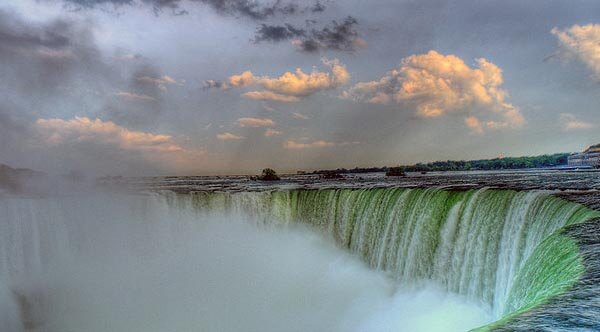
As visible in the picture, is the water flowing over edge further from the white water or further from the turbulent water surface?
the white water

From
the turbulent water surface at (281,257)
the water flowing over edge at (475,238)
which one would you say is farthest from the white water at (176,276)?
the water flowing over edge at (475,238)

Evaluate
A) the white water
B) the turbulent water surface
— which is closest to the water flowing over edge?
the turbulent water surface

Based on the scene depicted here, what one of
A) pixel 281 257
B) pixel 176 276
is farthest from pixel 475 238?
pixel 176 276

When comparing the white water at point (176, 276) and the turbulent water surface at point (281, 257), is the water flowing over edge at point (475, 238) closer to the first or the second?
the turbulent water surface at point (281, 257)

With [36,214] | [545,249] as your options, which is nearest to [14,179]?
[36,214]

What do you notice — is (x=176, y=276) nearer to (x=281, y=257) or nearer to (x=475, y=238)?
(x=281, y=257)

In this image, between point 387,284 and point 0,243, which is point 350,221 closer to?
point 387,284
